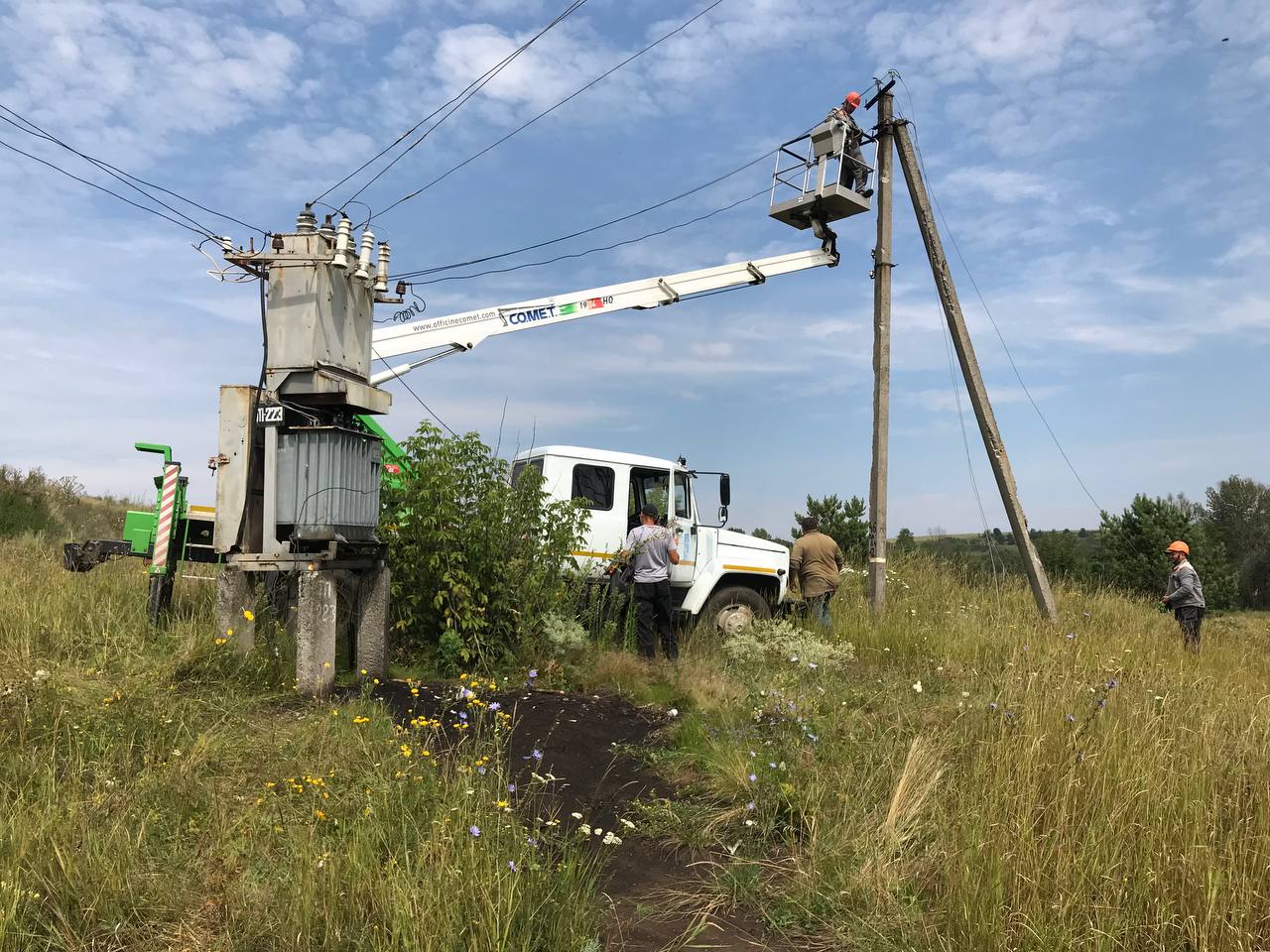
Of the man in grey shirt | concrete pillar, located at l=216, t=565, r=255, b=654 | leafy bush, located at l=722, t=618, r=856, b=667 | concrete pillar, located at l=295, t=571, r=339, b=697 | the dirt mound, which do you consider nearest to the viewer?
the dirt mound

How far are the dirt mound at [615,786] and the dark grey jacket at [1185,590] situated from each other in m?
7.85

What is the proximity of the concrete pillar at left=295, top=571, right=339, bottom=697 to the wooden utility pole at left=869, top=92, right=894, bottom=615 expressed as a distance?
7.22m

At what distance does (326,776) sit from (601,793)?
1.52 m

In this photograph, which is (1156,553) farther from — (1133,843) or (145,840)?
(145,840)

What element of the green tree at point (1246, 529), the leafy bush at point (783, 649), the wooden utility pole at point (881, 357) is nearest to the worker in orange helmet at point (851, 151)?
the wooden utility pole at point (881, 357)

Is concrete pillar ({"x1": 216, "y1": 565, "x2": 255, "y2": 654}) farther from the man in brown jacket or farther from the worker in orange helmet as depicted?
the worker in orange helmet

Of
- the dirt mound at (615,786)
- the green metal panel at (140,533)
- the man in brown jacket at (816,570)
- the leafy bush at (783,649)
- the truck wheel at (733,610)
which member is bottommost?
the dirt mound at (615,786)

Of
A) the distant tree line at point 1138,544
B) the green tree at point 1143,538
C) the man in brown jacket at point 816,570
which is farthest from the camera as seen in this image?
the green tree at point 1143,538

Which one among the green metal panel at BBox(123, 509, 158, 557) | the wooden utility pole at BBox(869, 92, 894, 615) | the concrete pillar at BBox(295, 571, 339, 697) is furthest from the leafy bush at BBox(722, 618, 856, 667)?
the green metal panel at BBox(123, 509, 158, 557)

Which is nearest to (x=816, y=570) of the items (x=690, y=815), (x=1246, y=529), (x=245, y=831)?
(x=690, y=815)

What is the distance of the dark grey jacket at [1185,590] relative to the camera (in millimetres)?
10805

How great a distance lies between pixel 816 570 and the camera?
11.0 meters

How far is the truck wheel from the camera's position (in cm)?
1009

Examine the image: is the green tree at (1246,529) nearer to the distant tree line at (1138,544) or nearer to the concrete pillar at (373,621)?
the distant tree line at (1138,544)
